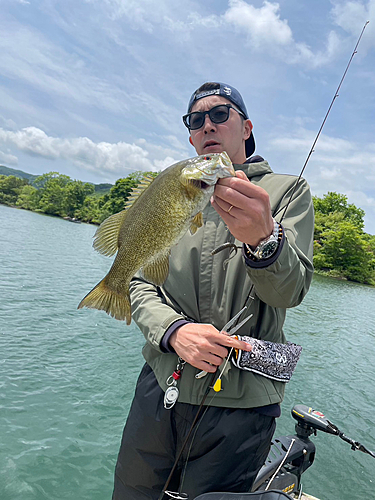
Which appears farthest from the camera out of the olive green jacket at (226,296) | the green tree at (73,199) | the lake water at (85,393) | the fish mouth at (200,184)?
the green tree at (73,199)

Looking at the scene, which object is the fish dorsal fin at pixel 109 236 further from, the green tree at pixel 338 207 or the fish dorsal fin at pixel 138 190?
the green tree at pixel 338 207

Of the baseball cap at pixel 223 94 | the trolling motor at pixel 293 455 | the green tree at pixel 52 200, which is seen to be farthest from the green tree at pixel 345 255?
the green tree at pixel 52 200

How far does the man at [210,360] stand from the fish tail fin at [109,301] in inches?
7.3

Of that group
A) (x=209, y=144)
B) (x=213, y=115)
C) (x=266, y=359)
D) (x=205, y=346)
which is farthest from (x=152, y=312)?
(x=213, y=115)

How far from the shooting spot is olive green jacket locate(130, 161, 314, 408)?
171cm

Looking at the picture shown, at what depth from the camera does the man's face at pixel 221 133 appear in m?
2.27

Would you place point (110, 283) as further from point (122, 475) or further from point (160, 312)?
point (122, 475)

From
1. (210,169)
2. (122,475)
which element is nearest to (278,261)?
(210,169)

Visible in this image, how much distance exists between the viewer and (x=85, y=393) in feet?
21.2

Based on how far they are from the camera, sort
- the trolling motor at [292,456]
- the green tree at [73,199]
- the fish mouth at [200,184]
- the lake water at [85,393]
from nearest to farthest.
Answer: the fish mouth at [200,184]
the trolling motor at [292,456]
the lake water at [85,393]
the green tree at [73,199]

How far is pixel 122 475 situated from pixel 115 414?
4.37 metres

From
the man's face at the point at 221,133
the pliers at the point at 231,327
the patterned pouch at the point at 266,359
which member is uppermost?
the man's face at the point at 221,133

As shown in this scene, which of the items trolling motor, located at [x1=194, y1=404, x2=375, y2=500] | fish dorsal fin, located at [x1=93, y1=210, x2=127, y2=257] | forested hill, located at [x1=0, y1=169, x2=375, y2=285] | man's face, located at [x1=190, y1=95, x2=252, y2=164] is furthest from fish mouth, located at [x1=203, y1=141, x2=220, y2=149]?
forested hill, located at [x1=0, y1=169, x2=375, y2=285]

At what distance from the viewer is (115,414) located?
6031mm
